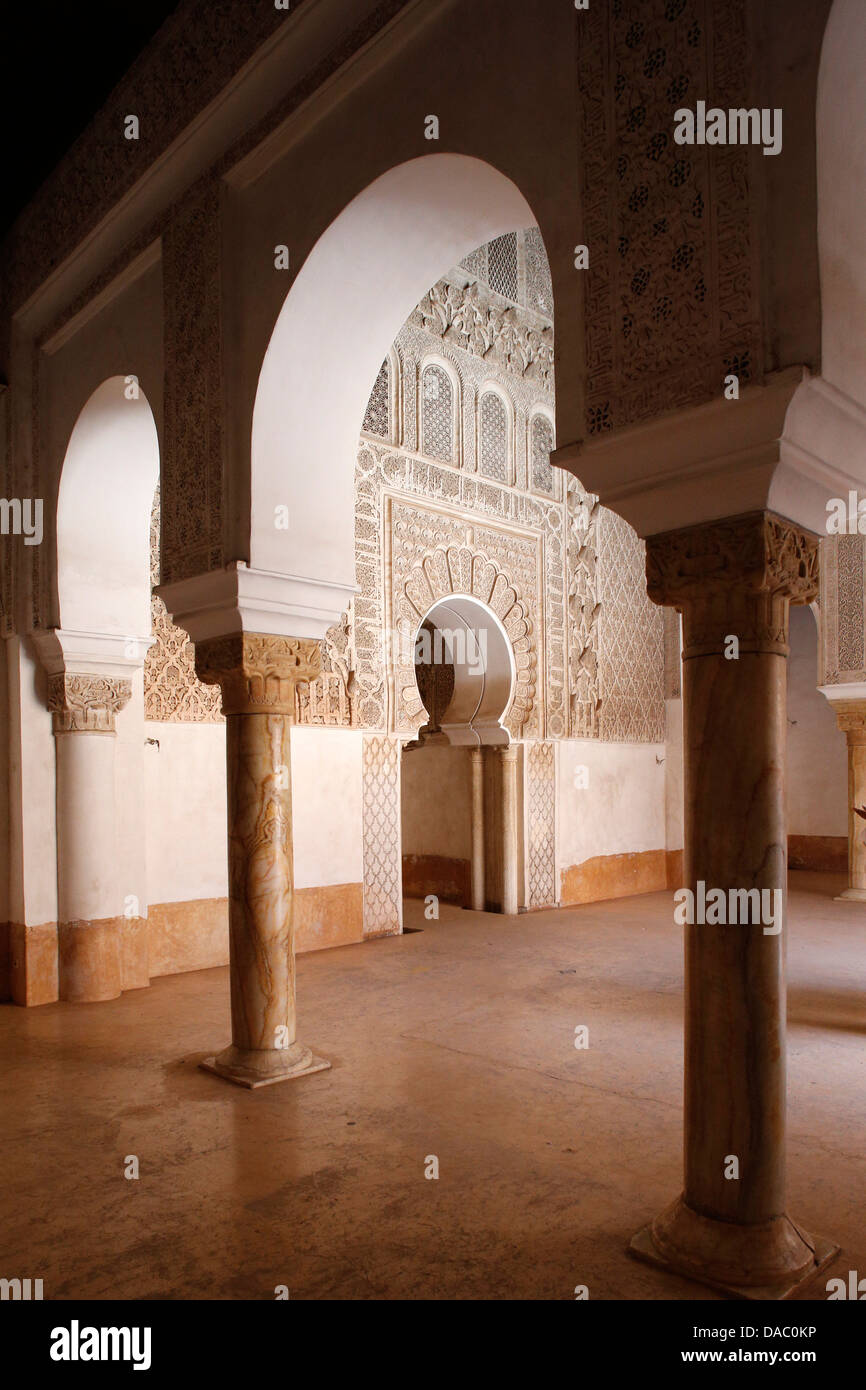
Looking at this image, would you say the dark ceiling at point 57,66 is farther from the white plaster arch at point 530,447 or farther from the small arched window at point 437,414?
the white plaster arch at point 530,447

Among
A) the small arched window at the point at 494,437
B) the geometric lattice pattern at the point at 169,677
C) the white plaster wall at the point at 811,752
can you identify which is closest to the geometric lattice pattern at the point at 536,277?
the small arched window at the point at 494,437

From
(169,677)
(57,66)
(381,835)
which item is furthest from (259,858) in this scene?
(57,66)

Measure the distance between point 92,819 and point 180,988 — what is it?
1.28 meters

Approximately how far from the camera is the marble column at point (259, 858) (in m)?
4.43

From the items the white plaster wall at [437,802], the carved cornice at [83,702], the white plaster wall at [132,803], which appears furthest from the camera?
the white plaster wall at [437,802]

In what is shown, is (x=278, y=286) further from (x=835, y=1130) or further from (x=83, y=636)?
(x=835, y=1130)

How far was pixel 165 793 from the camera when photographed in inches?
269

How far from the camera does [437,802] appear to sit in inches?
414

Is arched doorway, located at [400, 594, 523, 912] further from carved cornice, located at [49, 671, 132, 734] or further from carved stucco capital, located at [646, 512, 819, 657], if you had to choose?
carved stucco capital, located at [646, 512, 819, 657]

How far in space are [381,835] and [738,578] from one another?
19.3 ft

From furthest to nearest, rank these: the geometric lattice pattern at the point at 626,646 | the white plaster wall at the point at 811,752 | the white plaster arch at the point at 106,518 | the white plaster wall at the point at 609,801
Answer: the white plaster wall at the point at 811,752 < the geometric lattice pattern at the point at 626,646 < the white plaster wall at the point at 609,801 < the white plaster arch at the point at 106,518

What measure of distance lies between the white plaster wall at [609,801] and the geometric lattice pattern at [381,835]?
220cm

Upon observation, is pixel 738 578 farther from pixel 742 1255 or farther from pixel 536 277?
pixel 536 277

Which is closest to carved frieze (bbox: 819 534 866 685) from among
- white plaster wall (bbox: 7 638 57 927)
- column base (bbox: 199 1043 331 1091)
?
column base (bbox: 199 1043 331 1091)
